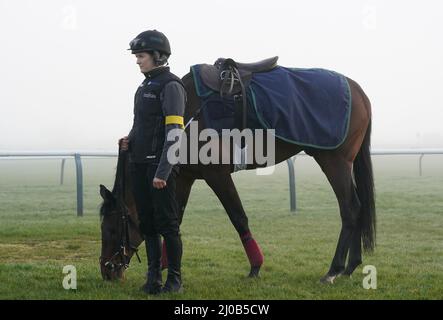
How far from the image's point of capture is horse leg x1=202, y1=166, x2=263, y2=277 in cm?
514

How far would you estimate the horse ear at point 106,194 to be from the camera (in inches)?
200

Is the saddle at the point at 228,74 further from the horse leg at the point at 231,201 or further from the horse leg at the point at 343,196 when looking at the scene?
the horse leg at the point at 343,196

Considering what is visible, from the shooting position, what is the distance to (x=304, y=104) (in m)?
5.48

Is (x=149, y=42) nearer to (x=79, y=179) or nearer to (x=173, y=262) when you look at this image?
(x=173, y=262)

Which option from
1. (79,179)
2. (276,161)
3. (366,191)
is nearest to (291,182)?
(79,179)

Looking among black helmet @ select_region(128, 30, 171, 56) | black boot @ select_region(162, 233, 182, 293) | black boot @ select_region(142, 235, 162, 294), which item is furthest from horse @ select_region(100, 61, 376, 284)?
black helmet @ select_region(128, 30, 171, 56)

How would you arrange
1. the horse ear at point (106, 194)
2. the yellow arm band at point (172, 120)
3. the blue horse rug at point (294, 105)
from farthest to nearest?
the blue horse rug at point (294, 105)
the horse ear at point (106, 194)
the yellow arm band at point (172, 120)

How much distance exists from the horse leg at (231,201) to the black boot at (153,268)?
0.62 metres

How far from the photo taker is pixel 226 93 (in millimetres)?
5195

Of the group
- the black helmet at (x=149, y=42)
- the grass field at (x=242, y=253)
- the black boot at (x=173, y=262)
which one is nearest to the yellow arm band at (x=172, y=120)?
the black helmet at (x=149, y=42)

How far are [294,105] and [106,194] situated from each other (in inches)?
67.7

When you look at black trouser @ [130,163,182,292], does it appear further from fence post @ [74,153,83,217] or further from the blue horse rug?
fence post @ [74,153,83,217]

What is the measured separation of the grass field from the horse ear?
2.22 ft

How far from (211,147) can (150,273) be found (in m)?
1.09
